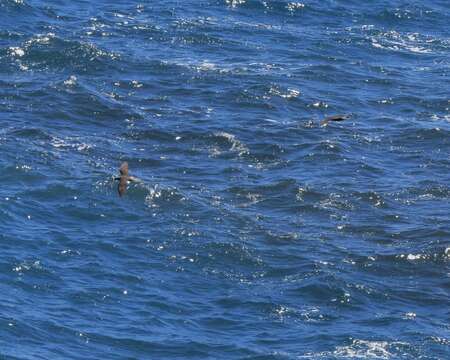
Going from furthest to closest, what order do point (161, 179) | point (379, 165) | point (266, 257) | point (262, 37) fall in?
point (262, 37) → point (379, 165) → point (161, 179) → point (266, 257)

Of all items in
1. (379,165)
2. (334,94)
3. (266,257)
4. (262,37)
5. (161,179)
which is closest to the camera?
(266,257)

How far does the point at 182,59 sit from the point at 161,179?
53.1 feet

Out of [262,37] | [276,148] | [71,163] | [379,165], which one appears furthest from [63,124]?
[262,37]

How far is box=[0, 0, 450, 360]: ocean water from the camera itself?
43.8 metres

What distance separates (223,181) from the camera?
55094 millimetres

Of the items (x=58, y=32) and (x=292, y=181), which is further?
(x=58, y=32)

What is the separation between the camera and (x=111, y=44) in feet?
232

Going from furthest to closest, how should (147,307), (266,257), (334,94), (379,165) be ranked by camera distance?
(334,94) → (379,165) → (266,257) → (147,307)

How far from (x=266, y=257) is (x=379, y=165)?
11559 millimetres

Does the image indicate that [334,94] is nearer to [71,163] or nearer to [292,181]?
[292,181]

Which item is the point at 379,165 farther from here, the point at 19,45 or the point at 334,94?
the point at 19,45

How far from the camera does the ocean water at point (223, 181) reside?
4381cm

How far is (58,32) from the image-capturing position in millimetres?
71062

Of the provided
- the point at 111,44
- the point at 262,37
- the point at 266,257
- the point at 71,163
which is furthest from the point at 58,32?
the point at 266,257
